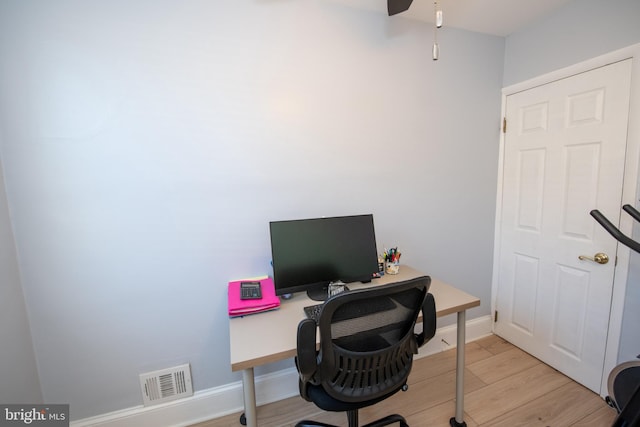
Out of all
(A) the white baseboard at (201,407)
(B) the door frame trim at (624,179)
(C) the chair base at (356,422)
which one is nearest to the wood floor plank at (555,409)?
(B) the door frame trim at (624,179)

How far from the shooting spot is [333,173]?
5.76 ft

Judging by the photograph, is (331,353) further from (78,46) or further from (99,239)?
(78,46)

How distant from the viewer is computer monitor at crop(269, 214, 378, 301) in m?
1.47

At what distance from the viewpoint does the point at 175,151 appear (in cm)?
144

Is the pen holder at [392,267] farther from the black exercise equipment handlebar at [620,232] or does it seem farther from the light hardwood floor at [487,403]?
the black exercise equipment handlebar at [620,232]

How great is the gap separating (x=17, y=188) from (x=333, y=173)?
5.35 feet

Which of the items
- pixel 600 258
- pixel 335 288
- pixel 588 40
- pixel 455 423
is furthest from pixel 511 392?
pixel 588 40

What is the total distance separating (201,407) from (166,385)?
10.2 inches

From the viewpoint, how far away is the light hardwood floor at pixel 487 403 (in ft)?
5.10

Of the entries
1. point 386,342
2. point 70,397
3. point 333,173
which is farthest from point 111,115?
point 386,342

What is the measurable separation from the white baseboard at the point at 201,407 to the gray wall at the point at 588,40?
207cm
